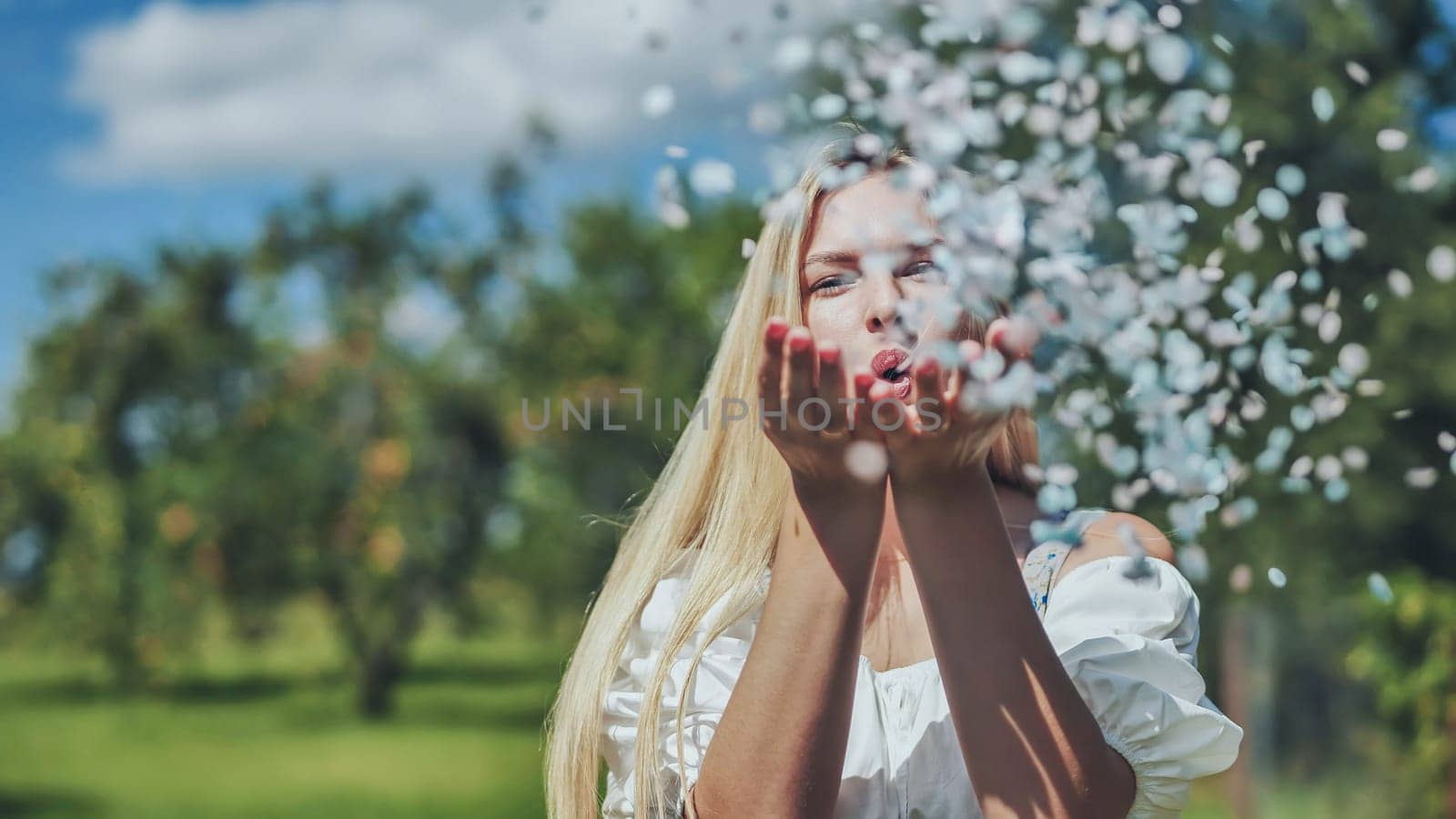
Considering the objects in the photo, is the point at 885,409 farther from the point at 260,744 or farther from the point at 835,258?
the point at 260,744

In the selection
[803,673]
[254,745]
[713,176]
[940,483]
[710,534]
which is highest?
[713,176]

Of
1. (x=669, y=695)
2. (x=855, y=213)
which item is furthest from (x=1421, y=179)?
(x=669, y=695)

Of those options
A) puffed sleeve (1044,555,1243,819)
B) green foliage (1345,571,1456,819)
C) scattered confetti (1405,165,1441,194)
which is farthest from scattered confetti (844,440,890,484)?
green foliage (1345,571,1456,819)

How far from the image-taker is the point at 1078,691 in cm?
142

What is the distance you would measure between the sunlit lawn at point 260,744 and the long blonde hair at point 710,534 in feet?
25.0

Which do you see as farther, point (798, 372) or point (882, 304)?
point (882, 304)

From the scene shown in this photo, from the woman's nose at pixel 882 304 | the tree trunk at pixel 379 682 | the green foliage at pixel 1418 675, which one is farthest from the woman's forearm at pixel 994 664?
the tree trunk at pixel 379 682

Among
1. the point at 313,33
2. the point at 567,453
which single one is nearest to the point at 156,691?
the point at 567,453

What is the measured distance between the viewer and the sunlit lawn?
9.30 meters

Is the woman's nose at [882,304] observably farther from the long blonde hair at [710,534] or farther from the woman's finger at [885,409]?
the woman's finger at [885,409]

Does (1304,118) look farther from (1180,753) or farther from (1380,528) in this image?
(1180,753)

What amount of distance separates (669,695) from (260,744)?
914 centimetres

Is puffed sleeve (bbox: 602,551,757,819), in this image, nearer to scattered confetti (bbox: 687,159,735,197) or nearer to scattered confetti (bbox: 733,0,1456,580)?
scattered confetti (bbox: 733,0,1456,580)

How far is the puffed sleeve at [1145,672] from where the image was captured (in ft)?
4.77
